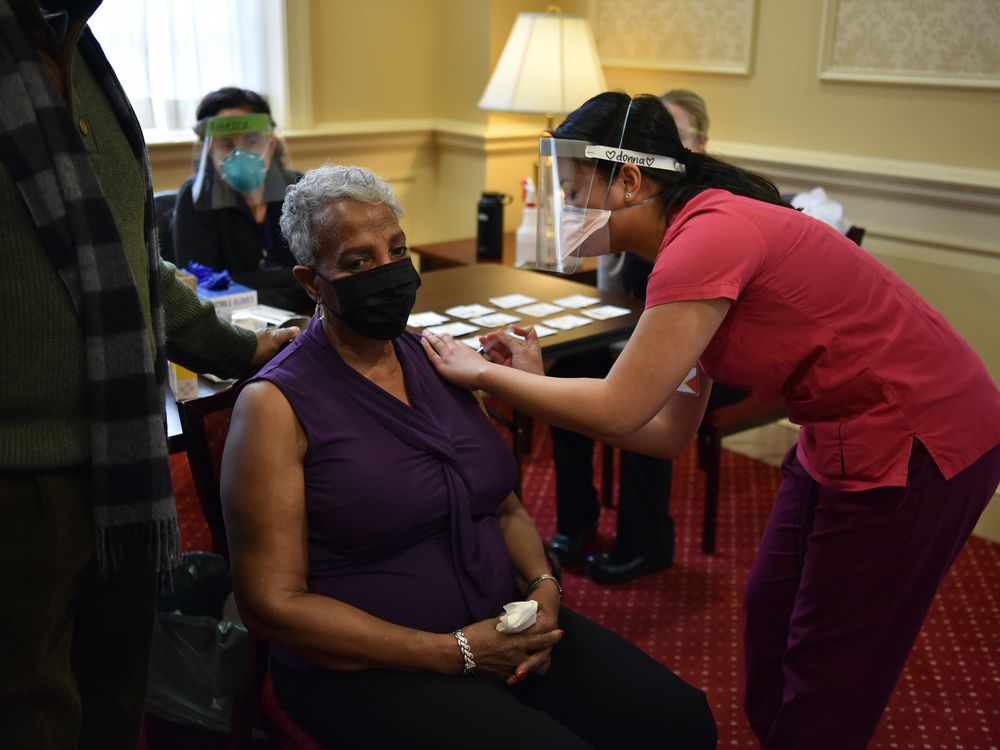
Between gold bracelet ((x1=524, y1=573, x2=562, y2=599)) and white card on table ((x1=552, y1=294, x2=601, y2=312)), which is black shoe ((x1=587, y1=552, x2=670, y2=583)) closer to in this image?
white card on table ((x1=552, y1=294, x2=601, y2=312))

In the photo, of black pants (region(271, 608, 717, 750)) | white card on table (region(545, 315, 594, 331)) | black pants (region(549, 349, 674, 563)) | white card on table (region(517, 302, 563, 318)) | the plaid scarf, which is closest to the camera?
the plaid scarf

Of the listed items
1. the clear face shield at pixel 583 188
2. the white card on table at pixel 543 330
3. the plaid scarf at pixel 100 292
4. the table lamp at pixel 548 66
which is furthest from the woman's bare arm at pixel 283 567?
the table lamp at pixel 548 66

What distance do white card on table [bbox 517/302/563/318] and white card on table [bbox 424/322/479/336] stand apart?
0.77 ft

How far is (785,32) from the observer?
12.1 feet

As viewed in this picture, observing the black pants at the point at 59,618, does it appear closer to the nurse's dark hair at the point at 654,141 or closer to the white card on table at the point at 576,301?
the nurse's dark hair at the point at 654,141

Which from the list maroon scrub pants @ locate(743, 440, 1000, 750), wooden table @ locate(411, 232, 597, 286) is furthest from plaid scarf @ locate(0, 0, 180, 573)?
wooden table @ locate(411, 232, 597, 286)

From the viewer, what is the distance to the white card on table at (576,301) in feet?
9.76

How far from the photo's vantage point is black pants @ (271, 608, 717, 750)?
58.6 inches

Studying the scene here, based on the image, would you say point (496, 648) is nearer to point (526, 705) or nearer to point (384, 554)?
point (526, 705)

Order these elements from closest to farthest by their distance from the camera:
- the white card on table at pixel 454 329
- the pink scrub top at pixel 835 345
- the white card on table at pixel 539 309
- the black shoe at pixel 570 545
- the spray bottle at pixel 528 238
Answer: the pink scrub top at pixel 835 345, the white card on table at pixel 454 329, the white card on table at pixel 539 309, the black shoe at pixel 570 545, the spray bottle at pixel 528 238

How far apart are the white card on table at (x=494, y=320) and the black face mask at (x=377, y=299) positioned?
40.3 inches

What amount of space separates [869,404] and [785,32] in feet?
8.05

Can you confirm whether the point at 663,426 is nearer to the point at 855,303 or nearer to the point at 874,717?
the point at 855,303

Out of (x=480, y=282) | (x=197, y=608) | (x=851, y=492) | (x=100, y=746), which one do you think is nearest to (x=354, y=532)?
(x=100, y=746)
